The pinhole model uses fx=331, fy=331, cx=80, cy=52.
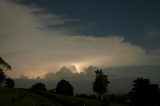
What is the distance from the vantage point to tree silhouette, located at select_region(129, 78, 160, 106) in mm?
116562

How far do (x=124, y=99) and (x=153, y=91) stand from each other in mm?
13680

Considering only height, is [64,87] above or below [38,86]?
below

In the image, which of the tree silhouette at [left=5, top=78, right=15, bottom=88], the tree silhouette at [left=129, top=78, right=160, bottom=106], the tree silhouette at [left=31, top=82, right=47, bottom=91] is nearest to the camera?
the tree silhouette at [left=129, top=78, right=160, bottom=106]

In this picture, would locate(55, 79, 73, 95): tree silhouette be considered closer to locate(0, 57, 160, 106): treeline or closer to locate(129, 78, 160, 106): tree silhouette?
locate(0, 57, 160, 106): treeline

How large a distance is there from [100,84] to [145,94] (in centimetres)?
1690

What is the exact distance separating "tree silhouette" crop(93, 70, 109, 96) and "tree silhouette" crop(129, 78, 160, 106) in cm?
1079

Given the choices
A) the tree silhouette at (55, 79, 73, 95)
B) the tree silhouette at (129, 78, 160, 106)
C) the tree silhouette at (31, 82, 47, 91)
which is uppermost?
the tree silhouette at (31, 82, 47, 91)

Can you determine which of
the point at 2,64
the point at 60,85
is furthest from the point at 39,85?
the point at 2,64

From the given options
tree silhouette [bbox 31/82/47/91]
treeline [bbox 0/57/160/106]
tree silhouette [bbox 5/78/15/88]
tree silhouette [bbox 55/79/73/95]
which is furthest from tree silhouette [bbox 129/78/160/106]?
tree silhouette [bbox 5/78/15/88]

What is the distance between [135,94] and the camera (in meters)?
118

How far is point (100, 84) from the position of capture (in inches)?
4843

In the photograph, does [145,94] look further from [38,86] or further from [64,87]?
[38,86]

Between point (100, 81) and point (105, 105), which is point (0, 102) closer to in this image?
point (105, 105)

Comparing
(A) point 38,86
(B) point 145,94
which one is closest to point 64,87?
(A) point 38,86
